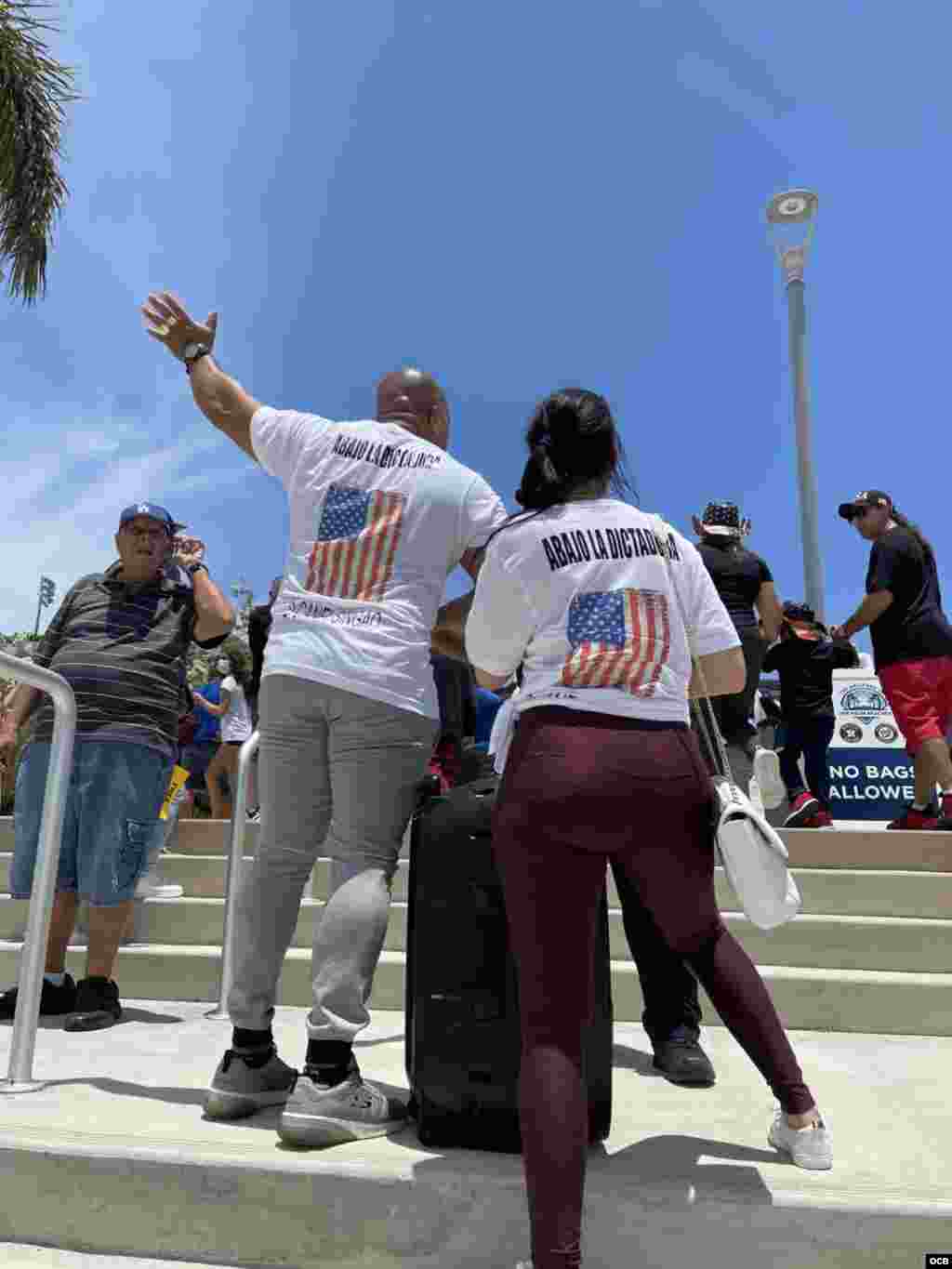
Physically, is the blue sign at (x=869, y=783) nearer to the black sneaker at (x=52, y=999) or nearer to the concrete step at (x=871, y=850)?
Result: the concrete step at (x=871, y=850)

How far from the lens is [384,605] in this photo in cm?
245

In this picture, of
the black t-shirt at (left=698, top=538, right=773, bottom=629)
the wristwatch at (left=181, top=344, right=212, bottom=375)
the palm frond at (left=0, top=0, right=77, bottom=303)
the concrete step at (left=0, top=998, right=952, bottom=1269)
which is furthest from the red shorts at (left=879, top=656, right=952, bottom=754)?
the palm frond at (left=0, top=0, right=77, bottom=303)

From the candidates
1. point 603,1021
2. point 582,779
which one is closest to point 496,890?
point 603,1021

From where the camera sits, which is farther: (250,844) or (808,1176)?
(250,844)

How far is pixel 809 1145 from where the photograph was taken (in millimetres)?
2160

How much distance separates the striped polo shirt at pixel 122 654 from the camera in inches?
144

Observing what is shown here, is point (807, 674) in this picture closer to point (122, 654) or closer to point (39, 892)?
point (122, 654)

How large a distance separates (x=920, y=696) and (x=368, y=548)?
4019 mm

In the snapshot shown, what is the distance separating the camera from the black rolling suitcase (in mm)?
2275

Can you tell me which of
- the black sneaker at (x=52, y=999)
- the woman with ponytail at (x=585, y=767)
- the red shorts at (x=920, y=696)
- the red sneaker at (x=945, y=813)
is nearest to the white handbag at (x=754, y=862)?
the woman with ponytail at (x=585, y=767)

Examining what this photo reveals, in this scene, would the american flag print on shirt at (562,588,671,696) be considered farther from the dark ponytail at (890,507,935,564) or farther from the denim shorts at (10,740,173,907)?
the dark ponytail at (890,507,935,564)

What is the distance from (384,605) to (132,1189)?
1362mm

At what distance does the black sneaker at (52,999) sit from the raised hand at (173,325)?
91.9 inches

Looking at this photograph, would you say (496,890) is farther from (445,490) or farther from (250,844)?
(250,844)
